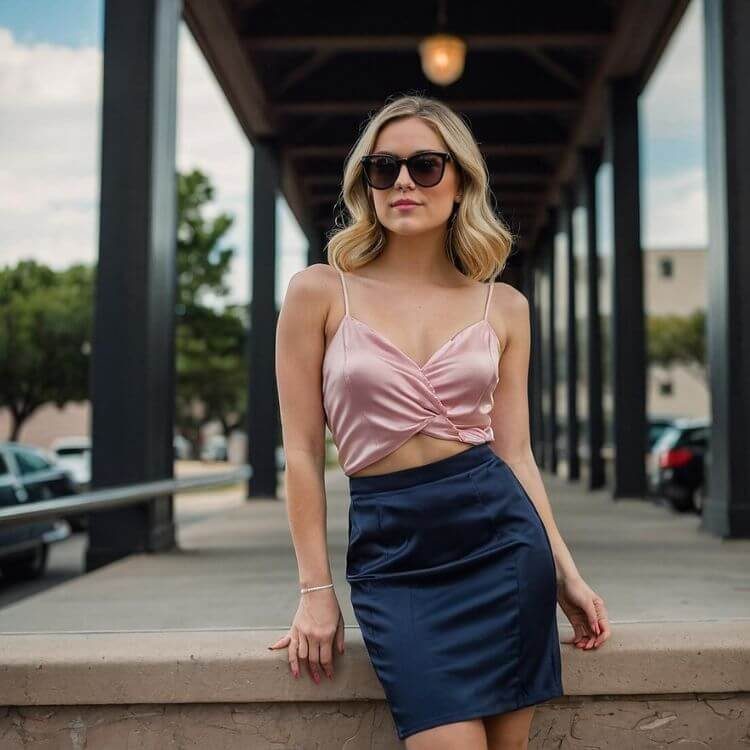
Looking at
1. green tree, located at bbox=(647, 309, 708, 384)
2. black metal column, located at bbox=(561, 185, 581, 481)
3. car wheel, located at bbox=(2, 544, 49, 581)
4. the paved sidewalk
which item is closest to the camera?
the paved sidewalk

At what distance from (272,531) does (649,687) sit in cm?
498

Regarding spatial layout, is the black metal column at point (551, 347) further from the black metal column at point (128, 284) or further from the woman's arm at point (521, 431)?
the woman's arm at point (521, 431)

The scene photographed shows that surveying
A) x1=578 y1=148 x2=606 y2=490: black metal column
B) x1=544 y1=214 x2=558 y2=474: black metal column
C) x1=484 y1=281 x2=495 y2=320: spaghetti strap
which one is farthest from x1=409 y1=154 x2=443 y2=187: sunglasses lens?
x1=544 y1=214 x2=558 y2=474: black metal column

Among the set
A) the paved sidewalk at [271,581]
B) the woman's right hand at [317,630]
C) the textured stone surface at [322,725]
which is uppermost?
the woman's right hand at [317,630]

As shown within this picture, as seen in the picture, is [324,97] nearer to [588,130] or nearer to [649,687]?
[588,130]

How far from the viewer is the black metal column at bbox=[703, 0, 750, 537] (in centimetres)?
602

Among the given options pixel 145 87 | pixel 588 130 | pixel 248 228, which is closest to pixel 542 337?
pixel 588 130

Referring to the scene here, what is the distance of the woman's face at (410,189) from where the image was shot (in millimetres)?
2350

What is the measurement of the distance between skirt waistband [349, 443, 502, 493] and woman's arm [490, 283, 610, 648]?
0.19 m

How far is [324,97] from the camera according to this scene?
1166 cm

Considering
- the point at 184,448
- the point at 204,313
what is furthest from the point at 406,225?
the point at 184,448

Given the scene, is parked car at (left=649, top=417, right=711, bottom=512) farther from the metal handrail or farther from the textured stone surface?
the textured stone surface

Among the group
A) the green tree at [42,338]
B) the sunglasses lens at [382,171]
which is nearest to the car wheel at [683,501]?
the green tree at [42,338]

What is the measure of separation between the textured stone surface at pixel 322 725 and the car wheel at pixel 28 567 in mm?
6696
